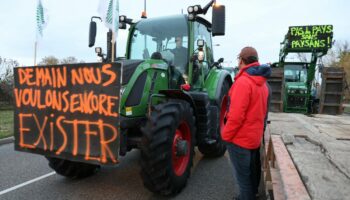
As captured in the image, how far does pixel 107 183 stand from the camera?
429 centimetres

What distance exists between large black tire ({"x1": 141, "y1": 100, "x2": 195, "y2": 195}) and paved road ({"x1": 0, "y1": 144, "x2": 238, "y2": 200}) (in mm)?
330

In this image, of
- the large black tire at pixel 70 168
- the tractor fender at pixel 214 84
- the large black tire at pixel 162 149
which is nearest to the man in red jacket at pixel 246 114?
the large black tire at pixel 162 149

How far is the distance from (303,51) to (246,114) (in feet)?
35.8

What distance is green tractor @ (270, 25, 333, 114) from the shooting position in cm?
1174

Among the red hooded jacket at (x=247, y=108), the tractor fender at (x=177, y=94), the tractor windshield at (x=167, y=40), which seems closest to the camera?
the red hooded jacket at (x=247, y=108)

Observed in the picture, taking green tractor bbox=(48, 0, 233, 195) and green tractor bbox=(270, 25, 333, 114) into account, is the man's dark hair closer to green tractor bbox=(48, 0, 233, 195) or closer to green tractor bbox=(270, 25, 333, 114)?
green tractor bbox=(48, 0, 233, 195)

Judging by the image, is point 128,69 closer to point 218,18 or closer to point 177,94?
point 177,94

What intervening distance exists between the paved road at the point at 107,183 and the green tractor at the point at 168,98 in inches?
9.1

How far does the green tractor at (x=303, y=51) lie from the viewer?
1174 cm

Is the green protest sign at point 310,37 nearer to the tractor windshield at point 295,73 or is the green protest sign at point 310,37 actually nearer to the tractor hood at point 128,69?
the tractor windshield at point 295,73

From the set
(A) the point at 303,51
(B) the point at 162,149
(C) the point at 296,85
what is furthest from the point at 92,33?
(A) the point at 303,51

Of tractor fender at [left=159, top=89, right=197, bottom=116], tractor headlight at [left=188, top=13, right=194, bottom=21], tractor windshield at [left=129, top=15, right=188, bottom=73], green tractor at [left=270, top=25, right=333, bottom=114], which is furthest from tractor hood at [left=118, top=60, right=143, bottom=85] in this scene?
green tractor at [left=270, top=25, right=333, bottom=114]

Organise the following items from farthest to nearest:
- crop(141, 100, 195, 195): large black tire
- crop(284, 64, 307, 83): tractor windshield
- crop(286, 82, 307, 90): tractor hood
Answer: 1. crop(284, 64, 307, 83): tractor windshield
2. crop(286, 82, 307, 90): tractor hood
3. crop(141, 100, 195, 195): large black tire

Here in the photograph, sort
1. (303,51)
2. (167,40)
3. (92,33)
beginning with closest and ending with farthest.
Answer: (167,40), (92,33), (303,51)
